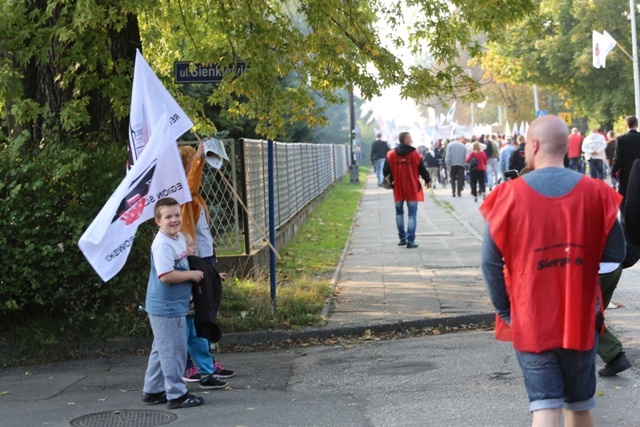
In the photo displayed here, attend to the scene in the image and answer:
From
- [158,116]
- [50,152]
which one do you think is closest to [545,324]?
[158,116]

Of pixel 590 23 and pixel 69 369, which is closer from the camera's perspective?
pixel 69 369

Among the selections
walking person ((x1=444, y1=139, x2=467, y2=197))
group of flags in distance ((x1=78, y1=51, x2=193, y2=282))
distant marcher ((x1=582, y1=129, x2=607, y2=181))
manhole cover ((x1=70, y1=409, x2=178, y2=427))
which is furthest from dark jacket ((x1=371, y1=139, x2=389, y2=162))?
manhole cover ((x1=70, y1=409, x2=178, y2=427))

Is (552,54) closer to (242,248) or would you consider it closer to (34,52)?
(242,248)

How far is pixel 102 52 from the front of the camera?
10.0 meters

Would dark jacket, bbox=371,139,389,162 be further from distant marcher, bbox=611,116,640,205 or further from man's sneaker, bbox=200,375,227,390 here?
man's sneaker, bbox=200,375,227,390

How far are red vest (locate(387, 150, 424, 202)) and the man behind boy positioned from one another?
9.95 metres

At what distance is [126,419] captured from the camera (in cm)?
717

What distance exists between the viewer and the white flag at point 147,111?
819cm

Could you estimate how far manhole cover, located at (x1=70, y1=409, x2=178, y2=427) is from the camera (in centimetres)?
703

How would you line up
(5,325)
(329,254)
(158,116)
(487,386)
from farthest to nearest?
1. (329,254)
2. (5,325)
3. (158,116)
4. (487,386)

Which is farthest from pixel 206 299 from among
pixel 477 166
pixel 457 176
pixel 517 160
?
pixel 457 176

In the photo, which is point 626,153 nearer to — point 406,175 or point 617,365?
point 406,175

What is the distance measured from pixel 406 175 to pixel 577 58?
34154 millimetres

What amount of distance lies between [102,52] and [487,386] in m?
4.85
